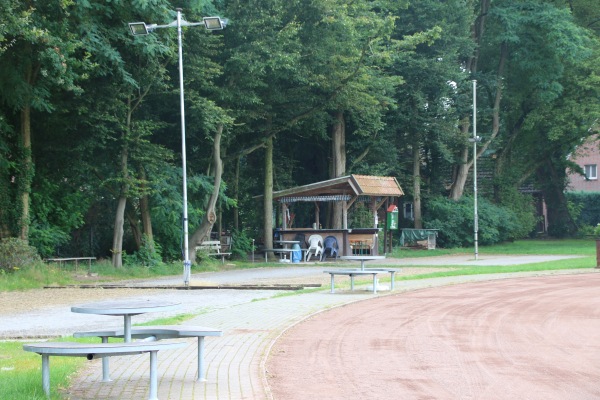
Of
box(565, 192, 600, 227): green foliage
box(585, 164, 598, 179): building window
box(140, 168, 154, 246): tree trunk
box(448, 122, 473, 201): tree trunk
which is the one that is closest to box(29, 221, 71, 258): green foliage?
box(140, 168, 154, 246): tree trunk

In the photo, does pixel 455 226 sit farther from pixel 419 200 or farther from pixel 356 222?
pixel 356 222

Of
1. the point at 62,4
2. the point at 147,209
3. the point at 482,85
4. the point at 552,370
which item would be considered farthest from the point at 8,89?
the point at 482,85

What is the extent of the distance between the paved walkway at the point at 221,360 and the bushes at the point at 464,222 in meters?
32.0

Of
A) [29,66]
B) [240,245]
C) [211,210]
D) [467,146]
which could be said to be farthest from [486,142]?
[29,66]

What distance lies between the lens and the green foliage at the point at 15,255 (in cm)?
2647

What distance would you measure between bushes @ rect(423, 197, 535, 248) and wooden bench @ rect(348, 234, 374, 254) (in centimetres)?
1187

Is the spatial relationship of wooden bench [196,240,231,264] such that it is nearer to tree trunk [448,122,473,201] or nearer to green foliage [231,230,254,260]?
green foliage [231,230,254,260]

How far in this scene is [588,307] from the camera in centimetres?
1794

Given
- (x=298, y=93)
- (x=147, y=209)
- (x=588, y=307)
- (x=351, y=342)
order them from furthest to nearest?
(x=298, y=93) < (x=147, y=209) < (x=588, y=307) < (x=351, y=342)

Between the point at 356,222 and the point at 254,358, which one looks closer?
the point at 254,358

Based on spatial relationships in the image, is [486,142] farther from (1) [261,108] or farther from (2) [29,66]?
(2) [29,66]

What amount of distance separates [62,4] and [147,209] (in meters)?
10.7

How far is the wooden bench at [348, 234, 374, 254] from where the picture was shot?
131ft

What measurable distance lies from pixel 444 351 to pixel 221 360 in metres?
3.11
